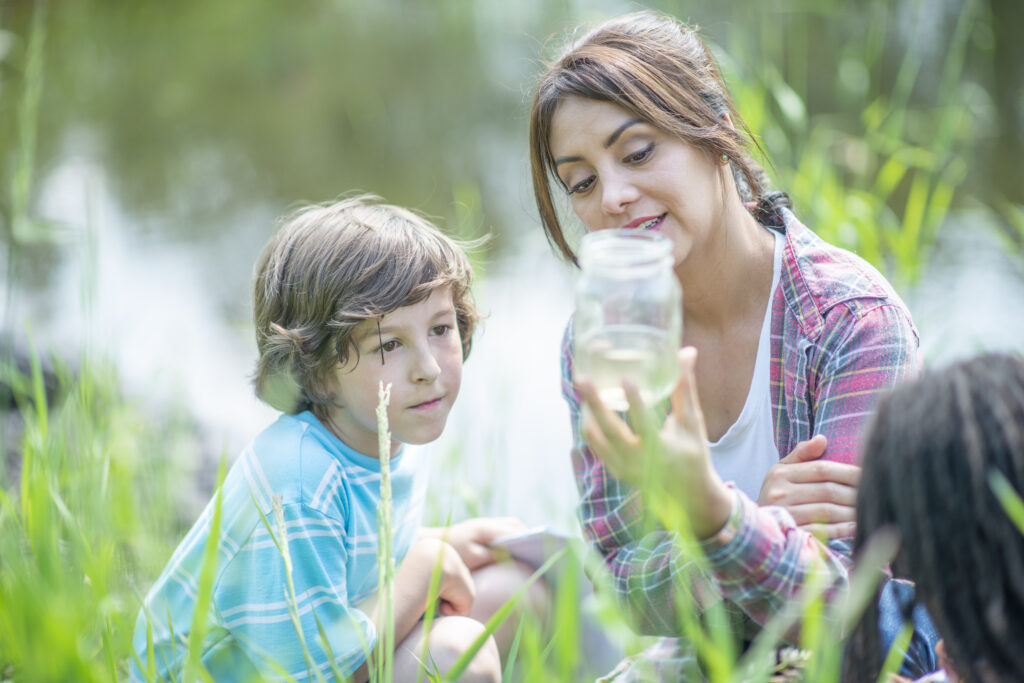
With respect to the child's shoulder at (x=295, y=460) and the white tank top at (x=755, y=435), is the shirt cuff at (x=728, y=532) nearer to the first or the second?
the white tank top at (x=755, y=435)

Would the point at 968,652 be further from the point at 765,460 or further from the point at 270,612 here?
the point at 270,612

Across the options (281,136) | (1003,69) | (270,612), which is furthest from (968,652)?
(281,136)

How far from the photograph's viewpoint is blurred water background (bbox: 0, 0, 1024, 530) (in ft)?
9.32

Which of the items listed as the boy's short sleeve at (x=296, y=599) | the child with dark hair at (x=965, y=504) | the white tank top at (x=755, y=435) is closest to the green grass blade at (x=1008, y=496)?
the child with dark hair at (x=965, y=504)

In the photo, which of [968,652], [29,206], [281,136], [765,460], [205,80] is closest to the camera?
[968,652]

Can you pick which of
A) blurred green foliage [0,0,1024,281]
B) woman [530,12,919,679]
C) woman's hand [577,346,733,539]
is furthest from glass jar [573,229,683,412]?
blurred green foliage [0,0,1024,281]

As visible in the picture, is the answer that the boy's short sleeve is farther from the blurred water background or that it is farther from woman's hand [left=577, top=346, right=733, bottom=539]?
woman's hand [left=577, top=346, right=733, bottom=539]

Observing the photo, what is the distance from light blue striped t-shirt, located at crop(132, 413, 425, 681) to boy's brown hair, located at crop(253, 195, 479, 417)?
4.7 inches

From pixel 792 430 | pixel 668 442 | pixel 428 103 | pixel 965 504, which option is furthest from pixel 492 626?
pixel 428 103

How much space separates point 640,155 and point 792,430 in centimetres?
54

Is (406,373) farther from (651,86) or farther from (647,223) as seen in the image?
(651,86)

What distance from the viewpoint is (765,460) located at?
1.88 meters

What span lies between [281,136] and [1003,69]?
14.2 ft

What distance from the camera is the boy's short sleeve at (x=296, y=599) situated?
166 centimetres
